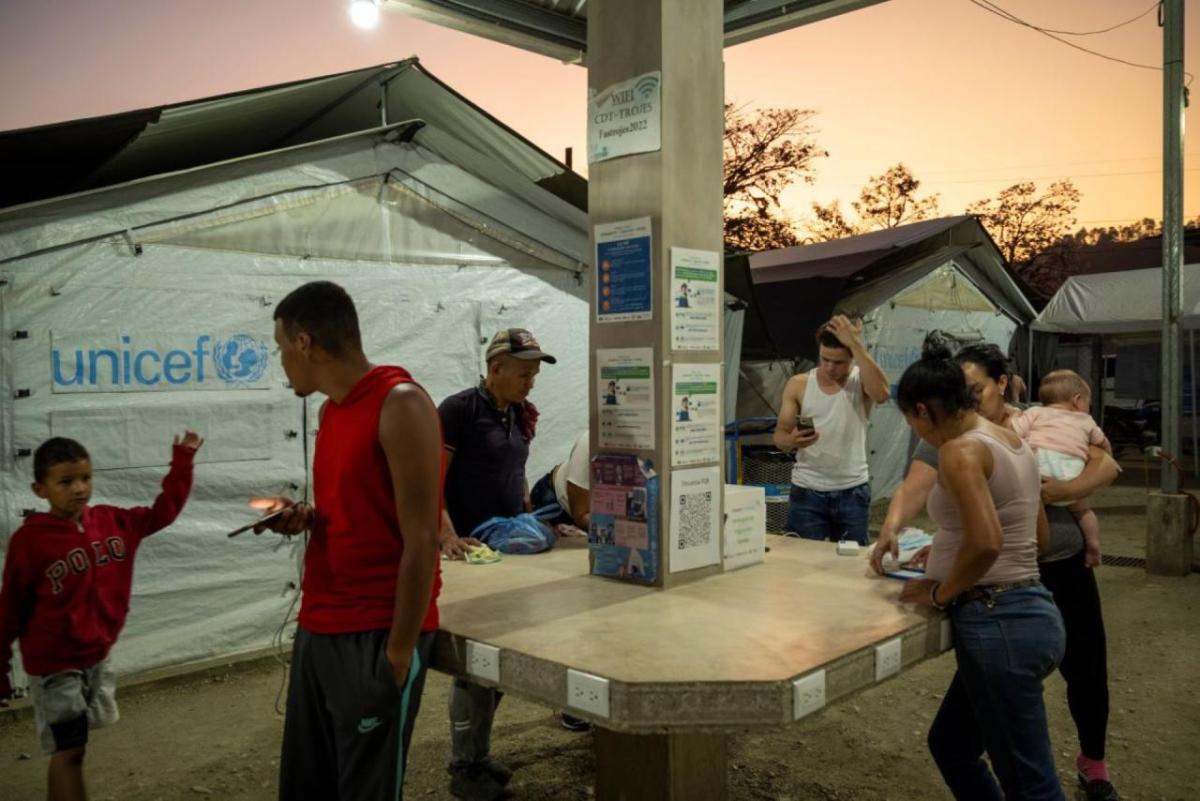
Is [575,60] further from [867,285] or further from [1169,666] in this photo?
[867,285]

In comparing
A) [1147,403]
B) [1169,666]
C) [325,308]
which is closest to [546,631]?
[325,308]

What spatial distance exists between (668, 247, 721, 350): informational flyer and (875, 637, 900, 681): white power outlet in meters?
1.02

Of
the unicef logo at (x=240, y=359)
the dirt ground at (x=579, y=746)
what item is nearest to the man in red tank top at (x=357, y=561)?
the dirt ground at (x=579, y=746)

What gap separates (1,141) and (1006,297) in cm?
1302

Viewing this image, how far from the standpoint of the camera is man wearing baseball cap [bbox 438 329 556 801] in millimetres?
3627

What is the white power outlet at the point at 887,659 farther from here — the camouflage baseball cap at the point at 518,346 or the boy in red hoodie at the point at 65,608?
the boy in red hoodie at the point at 65,608

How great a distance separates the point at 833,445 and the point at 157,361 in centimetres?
377

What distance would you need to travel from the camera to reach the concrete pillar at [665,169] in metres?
2.65

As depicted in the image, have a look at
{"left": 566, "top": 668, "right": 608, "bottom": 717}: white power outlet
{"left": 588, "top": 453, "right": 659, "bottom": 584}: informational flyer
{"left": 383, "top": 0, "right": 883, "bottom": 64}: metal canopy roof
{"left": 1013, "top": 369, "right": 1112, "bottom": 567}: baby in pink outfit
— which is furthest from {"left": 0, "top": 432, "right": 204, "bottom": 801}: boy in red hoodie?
{"left": 1013, "top": 369, "right": 1112, "bottom": 567}: baby in pink outfit

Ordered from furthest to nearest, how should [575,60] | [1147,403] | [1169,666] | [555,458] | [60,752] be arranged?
[1147,403]
[555,458]
[1169,666]
[575,60]
[60,752]

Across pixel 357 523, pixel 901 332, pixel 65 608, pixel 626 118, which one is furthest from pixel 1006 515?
pixel 901 332

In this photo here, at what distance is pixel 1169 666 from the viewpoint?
5.43 meters

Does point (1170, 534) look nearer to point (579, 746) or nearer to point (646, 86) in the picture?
point (579, 746)

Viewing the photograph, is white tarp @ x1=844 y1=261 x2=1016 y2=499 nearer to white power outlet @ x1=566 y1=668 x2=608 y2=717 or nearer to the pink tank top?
the pink tank top
